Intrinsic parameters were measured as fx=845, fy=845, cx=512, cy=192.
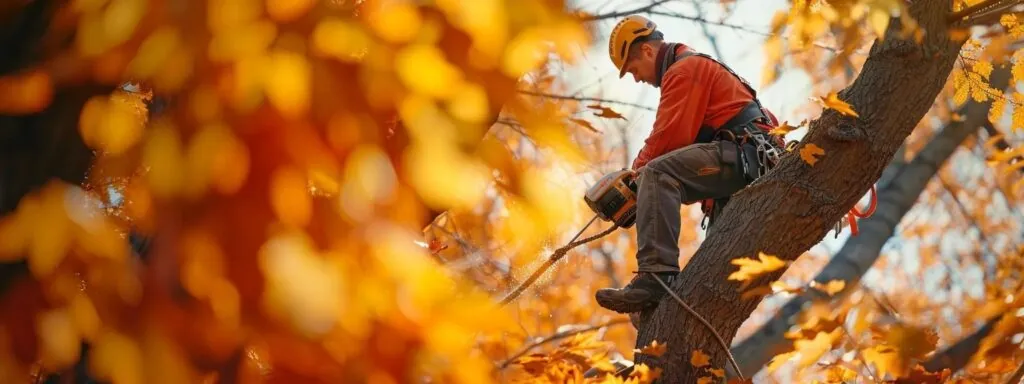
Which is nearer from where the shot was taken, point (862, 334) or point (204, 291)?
point (204, 291)

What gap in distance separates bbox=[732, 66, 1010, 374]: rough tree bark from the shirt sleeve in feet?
6.11

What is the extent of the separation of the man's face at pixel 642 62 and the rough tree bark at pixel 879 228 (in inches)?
73.2

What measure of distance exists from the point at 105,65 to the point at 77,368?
2.09 feet

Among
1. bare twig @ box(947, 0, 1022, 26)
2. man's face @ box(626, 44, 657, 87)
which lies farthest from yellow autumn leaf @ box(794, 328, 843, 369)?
man's face @ box(626, 44, 657, 87)

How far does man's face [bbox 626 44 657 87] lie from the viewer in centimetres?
373

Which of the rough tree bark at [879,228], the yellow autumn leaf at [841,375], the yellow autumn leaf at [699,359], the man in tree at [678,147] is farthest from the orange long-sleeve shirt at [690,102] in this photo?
the rough tree bark at [879,228]

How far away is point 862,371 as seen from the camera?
2523 mm

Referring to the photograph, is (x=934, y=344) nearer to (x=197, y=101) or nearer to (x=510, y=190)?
(x=510, y=190)

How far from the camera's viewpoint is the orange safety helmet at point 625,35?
372 centimetres

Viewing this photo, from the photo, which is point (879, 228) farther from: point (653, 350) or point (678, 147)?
point (653, 350)

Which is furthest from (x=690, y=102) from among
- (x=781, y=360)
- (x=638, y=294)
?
(x=781, y=360)

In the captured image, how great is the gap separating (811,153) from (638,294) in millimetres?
753

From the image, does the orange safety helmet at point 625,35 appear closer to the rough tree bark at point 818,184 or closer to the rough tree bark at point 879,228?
the rough tree bark at point 818,184

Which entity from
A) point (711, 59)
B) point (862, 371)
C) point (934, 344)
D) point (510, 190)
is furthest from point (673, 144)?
point (510, 190)
